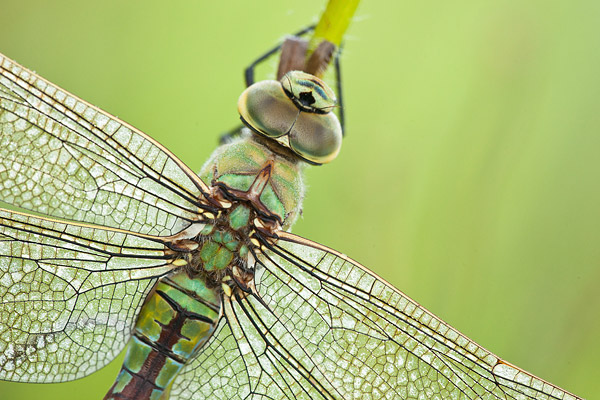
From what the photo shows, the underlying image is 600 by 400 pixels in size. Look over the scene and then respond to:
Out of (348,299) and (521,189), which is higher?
(521,189)

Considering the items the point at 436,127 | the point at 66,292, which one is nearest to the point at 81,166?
the point at 66,292

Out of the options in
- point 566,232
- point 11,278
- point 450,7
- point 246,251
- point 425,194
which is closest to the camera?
point 11,278

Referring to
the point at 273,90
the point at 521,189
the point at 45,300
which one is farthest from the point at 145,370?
the point at 521,189

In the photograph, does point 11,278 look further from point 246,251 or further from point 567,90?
point 567,90

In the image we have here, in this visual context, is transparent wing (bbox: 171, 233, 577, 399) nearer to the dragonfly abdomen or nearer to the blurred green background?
the dragonfly abdomen

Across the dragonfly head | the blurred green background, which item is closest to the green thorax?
the dragonfly head

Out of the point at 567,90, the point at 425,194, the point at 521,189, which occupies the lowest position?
the point at 425,194
